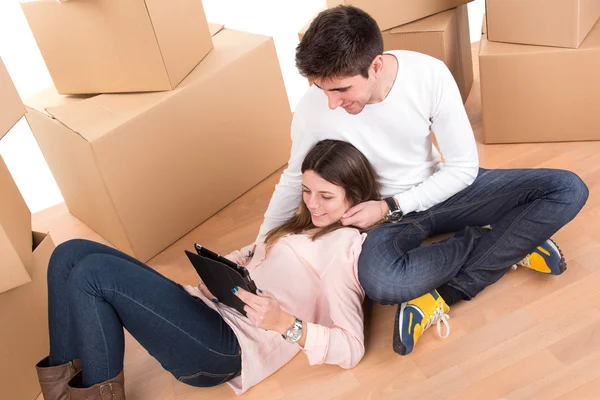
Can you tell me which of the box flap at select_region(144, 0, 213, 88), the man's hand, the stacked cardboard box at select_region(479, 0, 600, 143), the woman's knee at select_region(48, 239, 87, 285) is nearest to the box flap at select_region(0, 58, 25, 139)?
the woman's knee at select_region(48, 239, 87, 285)

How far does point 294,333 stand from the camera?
4.55 feet

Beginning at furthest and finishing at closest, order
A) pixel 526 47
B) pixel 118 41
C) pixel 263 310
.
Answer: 1. pixel 526 47
2. pixel 118 41
3. pixel 263 310

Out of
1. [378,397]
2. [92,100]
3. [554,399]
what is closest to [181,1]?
[92,100]

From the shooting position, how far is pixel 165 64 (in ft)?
6.33

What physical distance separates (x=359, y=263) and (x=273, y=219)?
0.27m

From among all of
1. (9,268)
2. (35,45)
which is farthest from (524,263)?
(35,45)

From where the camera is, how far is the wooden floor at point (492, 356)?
144cm

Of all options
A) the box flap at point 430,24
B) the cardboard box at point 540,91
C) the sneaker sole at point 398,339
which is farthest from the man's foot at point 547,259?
the box flap at point 430,24

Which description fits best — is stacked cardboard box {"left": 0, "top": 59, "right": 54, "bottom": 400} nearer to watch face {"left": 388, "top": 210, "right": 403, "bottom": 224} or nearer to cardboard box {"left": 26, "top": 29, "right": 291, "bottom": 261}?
cardboard box {"left": 26, "top": 29, "right": 291, "bottom": 261}

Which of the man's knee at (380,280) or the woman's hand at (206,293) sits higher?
the woman's hand at (206,293)

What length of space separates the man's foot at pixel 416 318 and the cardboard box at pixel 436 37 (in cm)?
87

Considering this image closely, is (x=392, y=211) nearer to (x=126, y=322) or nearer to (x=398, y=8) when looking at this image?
(x=126, y=322)

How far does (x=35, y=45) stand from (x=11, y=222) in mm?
1909

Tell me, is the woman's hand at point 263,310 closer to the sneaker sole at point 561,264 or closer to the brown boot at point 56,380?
the brown boot at point 56,380
